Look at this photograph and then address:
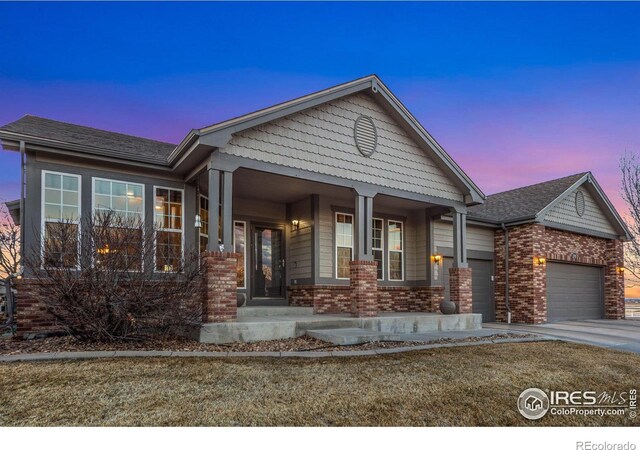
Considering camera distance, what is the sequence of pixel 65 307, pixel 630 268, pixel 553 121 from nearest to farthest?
1. pixel 65 307
2. pixel 553 121
3. pixel 630 268

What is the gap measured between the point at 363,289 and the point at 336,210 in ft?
9.28

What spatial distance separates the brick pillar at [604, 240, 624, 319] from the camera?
1662 cm

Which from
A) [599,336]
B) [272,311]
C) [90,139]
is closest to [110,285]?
[90,139]

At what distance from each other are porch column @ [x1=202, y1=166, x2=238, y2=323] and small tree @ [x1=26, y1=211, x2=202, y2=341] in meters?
Result: 0.27

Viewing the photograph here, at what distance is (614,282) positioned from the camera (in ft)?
54.9

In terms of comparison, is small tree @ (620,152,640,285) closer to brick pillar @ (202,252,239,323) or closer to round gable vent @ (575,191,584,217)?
round gable vent @ (575,191,584,217)

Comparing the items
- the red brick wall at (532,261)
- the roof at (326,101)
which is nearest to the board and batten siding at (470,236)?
the red brick wall at (532,261)

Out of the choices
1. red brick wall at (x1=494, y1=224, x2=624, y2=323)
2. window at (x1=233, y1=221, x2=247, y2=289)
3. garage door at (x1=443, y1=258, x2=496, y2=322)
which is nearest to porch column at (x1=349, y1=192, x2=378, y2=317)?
window at (x1=233, y1=221, x2=247, y2=289)

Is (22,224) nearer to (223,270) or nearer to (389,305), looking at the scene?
(223,270)

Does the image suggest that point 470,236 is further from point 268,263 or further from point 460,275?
point 268,263

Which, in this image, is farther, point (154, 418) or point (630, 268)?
point (630, 268)

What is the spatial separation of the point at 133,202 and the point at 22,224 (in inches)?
76.8

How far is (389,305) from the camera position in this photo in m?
12.5
